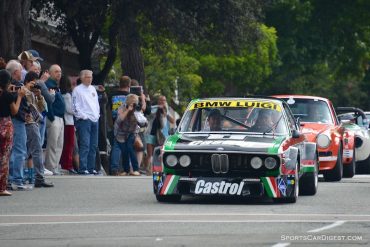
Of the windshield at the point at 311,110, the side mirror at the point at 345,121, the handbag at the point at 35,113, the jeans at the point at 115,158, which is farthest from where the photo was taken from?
the side mirror at the point at 345,121

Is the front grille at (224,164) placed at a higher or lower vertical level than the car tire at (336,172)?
higher

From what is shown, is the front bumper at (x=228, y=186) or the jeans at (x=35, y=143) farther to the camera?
the jeans at (x=35, y=143)

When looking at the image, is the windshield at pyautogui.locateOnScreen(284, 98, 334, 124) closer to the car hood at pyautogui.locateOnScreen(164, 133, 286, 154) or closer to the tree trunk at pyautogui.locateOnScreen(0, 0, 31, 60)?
the tree trunk at pyautogui.locateOnScreen(0, 0, 31, 60)

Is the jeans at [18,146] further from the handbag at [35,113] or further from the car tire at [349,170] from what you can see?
the car tire at [349,170]

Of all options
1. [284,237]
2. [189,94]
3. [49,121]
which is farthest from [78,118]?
[189,94]

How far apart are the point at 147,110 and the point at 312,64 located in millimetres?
34983

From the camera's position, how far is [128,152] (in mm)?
25250

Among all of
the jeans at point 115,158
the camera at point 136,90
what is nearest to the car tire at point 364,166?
the camera at point 136,90

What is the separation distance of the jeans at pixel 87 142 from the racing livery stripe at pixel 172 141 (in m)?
6.04

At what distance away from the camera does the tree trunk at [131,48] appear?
111ft

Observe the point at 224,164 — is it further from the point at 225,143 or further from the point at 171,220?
the point at 171,220

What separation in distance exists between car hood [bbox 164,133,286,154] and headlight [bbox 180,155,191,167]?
3.7 inches

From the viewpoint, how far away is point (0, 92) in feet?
58.4

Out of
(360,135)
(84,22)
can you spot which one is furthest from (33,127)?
(84,22)
